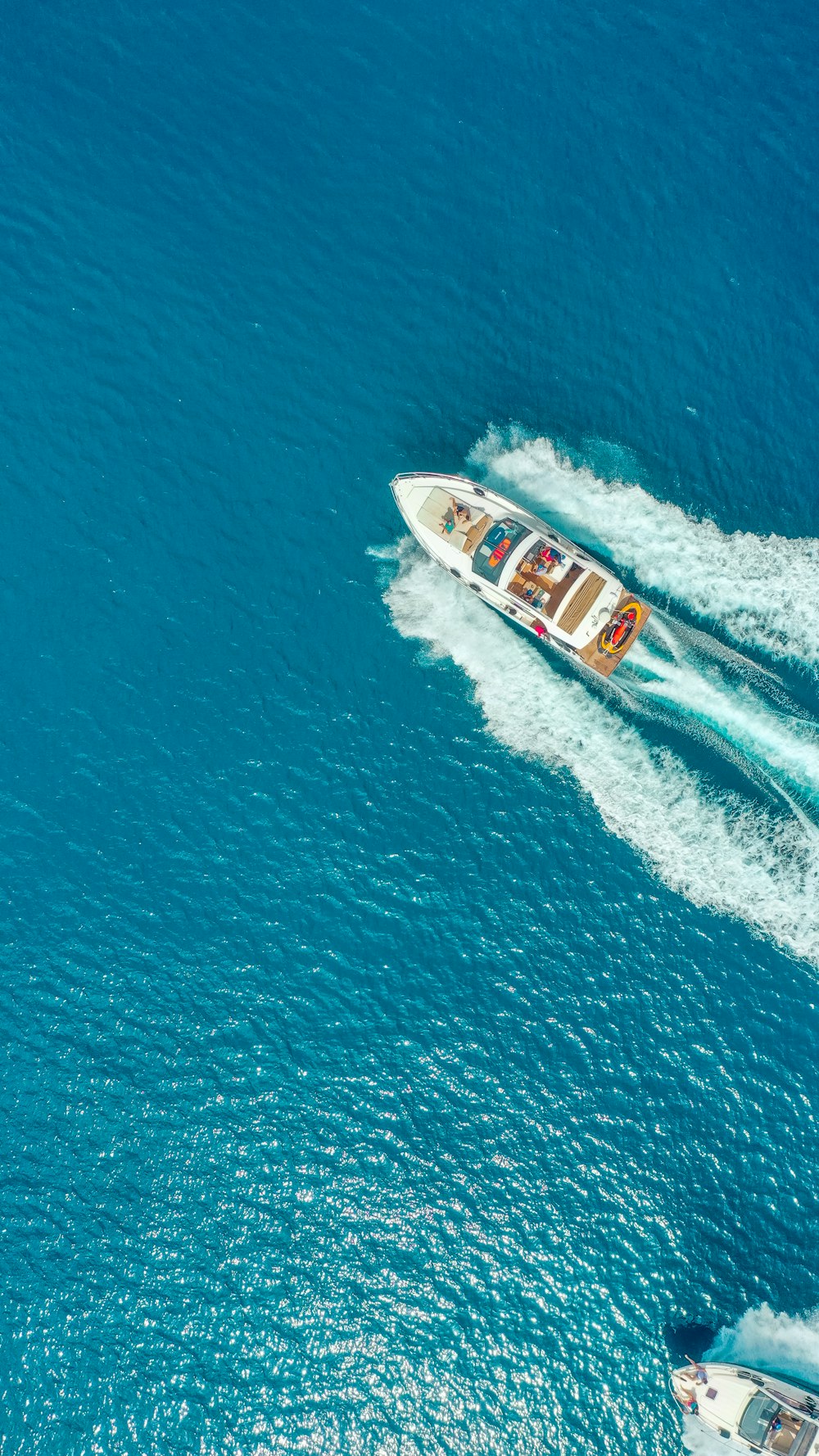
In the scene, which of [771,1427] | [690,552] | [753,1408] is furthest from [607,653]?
[771,1427]

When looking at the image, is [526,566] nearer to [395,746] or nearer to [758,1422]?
[395,746]

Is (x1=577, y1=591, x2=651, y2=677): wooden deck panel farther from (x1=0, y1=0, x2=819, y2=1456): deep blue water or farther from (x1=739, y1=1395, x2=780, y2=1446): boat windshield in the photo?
(x1=739, y1=1395, x2=780, y2=1446): boat windshield

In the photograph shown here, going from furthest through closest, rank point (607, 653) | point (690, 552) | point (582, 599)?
point (690, 552) → point (607, 653) → point (582, 599)

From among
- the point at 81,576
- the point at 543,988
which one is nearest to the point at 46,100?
the point at 81,576

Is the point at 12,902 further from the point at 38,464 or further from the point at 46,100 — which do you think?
the point at 46,100

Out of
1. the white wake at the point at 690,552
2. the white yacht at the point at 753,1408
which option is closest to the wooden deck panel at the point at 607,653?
the white wake at the point at 690,552

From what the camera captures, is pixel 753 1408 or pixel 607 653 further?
pixel 607 653
